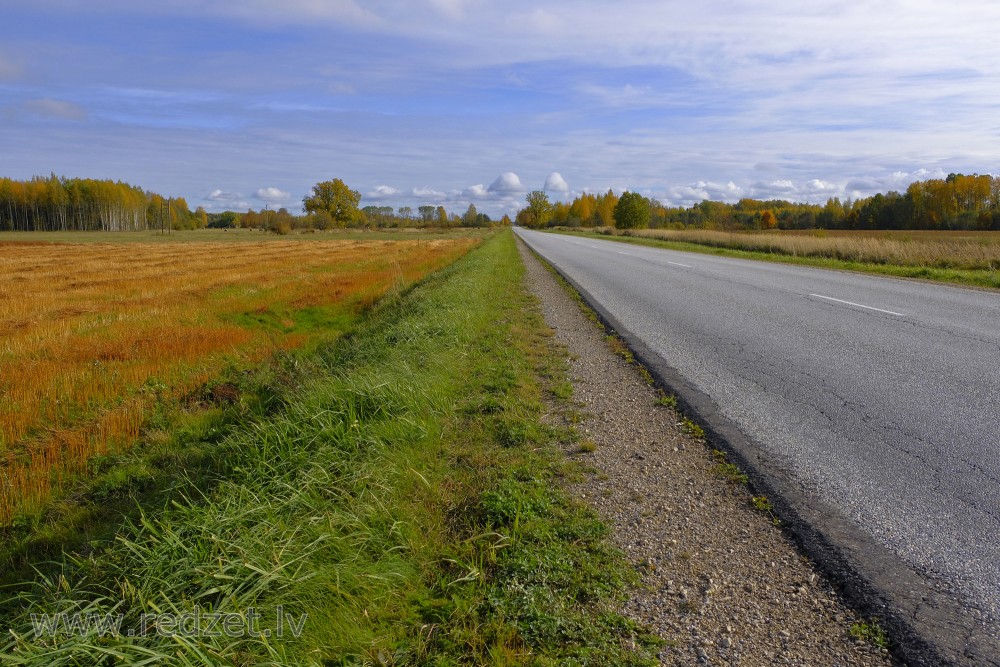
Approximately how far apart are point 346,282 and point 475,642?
2145 cm

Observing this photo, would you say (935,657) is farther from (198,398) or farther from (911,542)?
(198,398)

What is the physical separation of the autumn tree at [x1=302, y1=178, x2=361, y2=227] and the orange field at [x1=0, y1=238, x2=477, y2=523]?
112757mm

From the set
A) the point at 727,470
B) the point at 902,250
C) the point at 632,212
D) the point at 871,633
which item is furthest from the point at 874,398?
the point at 632,212

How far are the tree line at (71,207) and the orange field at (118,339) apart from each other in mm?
103661

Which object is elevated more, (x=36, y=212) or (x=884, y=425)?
(x=36, y=212)

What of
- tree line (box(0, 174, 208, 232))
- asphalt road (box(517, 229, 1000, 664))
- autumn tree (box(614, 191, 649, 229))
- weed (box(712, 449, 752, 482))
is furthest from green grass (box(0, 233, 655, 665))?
tree line (box(0, 174, 208, 232))

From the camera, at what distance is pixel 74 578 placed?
345cm

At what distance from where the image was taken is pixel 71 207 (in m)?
122

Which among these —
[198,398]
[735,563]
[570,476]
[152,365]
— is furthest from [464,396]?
[152,365]

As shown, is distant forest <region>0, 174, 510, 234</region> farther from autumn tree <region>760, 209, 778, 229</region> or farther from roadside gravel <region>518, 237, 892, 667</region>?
roadside gravel <region>518, 237, 892, 667</region>

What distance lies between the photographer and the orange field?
22.7ft

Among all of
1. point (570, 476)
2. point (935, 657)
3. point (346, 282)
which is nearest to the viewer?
point (935, 657)

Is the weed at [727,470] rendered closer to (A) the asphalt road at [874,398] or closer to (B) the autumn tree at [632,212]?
(A) the asphalt road at [874,398]

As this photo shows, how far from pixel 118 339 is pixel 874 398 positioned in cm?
1329
